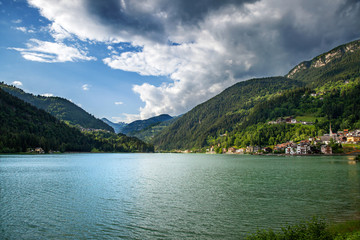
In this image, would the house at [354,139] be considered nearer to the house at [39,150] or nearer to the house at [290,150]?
the house at [290,150]

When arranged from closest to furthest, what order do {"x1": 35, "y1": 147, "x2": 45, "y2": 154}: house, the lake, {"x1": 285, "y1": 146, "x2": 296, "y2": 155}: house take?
the lake → {"x1": 285, "y1": 146, "x2": 296, "y2": 155}: house → {"x1": 35, "y1": 147, "x2": 45, "y2": 154}: house

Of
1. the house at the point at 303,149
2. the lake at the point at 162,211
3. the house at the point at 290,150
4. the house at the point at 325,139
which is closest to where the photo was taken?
the lake at the point at 162,211

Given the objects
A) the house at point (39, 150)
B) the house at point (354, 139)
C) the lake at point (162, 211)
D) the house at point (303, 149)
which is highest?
the house at point (354, 139)

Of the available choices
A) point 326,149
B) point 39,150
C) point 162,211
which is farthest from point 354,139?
point 39,150

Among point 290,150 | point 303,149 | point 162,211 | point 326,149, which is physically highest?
point 326,149

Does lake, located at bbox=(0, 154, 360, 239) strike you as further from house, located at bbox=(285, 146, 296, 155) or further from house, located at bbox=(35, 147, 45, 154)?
house, located at bbox=(35, 147, 45, 154)

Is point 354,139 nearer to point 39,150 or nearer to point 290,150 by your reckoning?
point 290,150

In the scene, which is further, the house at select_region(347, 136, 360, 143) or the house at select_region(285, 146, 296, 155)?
the house at select_region(285, 146, 296, 155)

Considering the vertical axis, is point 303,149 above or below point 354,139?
below

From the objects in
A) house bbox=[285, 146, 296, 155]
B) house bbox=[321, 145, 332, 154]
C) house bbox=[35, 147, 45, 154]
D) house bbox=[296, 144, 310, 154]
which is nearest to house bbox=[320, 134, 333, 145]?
house bbox=[321, 145, 332, 154]

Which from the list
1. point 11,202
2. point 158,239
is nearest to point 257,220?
point 158,239

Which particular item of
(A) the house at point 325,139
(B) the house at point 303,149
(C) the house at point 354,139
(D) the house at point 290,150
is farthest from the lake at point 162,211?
(A) the house at point 325,139

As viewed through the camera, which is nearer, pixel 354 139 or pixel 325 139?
pixel 354 139

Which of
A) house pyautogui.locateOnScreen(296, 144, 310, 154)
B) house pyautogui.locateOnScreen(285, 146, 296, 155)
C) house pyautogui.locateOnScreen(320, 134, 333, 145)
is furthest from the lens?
house pyautogui.locateOnScreen(285, 146, 296, 155)
